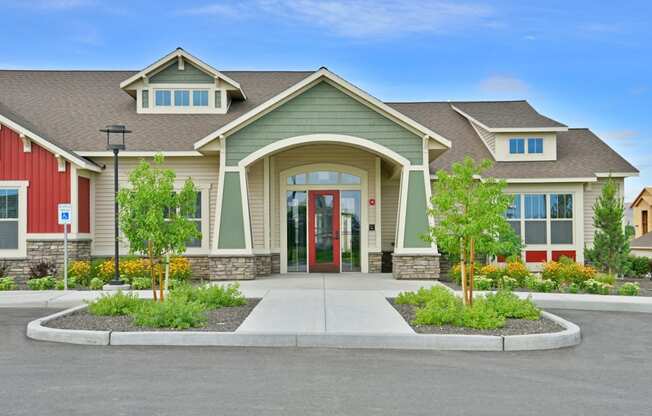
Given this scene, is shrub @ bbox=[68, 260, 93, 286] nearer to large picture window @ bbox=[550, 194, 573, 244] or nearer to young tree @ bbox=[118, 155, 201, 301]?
young tree @ bbox=[118, 155, 201, 301]

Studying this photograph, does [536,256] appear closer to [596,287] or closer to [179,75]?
[596,287]

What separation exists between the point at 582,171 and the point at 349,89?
31.4 ft

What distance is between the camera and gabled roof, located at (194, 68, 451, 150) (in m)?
18.3

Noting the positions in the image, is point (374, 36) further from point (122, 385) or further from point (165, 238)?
point (122, 385)

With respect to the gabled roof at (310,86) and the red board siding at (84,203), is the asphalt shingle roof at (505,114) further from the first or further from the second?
the red board siding at (84,203)

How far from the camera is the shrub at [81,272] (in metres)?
18.1

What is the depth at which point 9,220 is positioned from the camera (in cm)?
1939

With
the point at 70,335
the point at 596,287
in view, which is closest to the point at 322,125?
the point at 596,287

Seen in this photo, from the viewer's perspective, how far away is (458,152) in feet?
79.4

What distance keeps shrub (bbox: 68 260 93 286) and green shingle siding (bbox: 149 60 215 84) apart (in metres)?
7.50

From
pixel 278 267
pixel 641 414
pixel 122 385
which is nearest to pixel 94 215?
pixel 278 267


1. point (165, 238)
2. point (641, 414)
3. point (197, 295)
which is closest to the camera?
point (641, 414)

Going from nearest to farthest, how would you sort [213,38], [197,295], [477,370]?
[477,370], [197,295], [213,38]

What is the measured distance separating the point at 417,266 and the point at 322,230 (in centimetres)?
366
